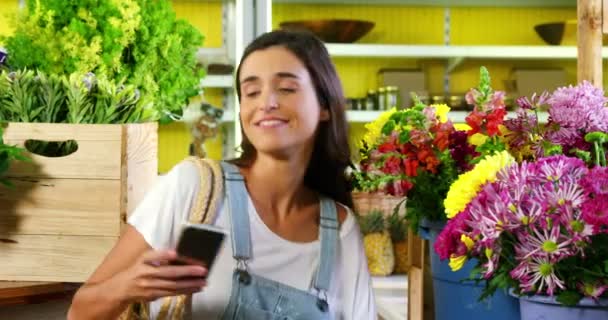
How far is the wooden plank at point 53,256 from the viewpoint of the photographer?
1.58 metres

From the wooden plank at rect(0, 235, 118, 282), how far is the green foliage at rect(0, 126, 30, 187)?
11 cm

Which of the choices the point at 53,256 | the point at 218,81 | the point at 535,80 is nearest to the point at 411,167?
the point at 53,256

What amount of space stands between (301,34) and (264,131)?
19cm

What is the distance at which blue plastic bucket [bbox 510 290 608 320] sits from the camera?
0.84 m

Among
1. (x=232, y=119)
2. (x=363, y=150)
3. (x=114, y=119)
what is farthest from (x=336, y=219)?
(x=232, y=119)

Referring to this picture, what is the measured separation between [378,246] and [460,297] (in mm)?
1099

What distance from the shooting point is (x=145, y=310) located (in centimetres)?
126

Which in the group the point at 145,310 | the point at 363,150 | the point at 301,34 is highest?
the point at 301,34

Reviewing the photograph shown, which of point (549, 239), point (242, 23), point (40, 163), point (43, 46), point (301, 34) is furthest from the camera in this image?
point (242, 23)

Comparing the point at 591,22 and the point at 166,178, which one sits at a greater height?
the point at 591,22

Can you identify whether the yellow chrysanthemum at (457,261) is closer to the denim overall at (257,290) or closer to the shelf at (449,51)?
the denim overall at (257,290)

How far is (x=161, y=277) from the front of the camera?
42.0 inches

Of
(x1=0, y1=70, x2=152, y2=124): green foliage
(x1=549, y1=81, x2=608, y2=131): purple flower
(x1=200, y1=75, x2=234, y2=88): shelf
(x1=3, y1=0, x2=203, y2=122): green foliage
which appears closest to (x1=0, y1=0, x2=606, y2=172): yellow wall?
(x1=200, y1=75, x2=234, y2=88): shelf

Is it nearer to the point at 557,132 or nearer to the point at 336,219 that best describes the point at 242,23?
the point at 336,219
